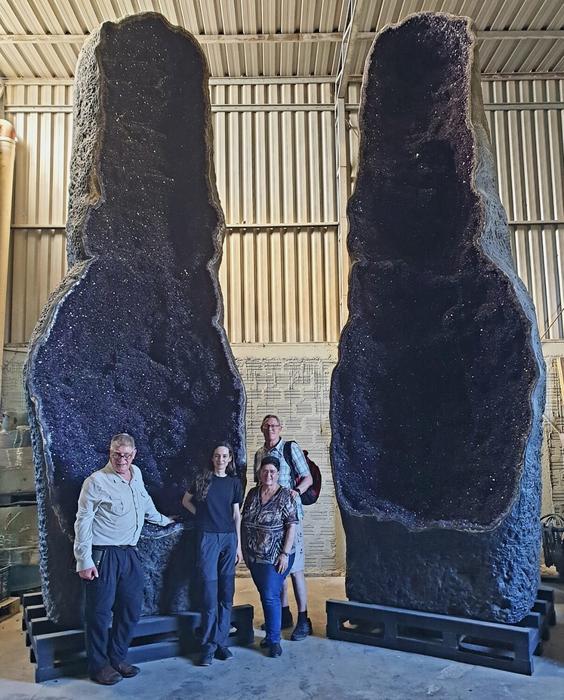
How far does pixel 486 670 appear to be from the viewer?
12.0 ft

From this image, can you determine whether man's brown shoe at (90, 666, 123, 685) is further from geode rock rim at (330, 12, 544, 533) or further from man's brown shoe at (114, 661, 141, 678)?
geode rock rim at (330, 12, 544, 533)

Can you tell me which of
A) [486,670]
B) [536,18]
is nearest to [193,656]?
[486,670]

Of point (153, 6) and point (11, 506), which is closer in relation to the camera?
point (11, 506)

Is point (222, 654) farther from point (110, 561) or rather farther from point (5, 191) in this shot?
Result: point (5, 191)

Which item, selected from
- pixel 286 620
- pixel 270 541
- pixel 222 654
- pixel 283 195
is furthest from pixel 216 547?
pixel 283 195

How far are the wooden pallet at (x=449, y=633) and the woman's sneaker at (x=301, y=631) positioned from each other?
14 cm

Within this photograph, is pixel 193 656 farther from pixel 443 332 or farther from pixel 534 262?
pixel 534 262

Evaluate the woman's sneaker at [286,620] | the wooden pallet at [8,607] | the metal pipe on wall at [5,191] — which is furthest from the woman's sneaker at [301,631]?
the metal pipe on wall at [5,191]

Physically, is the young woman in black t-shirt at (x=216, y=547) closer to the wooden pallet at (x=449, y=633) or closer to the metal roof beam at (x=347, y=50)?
the wooden pallet at (x=449, y=633)

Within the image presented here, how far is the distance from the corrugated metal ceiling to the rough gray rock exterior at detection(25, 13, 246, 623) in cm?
239

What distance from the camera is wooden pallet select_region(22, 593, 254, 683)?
3.62 m

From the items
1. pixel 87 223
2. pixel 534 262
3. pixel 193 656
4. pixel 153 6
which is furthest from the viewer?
pixel 534 262

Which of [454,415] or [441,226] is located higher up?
[441,226]

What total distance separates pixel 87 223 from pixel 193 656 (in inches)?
106
